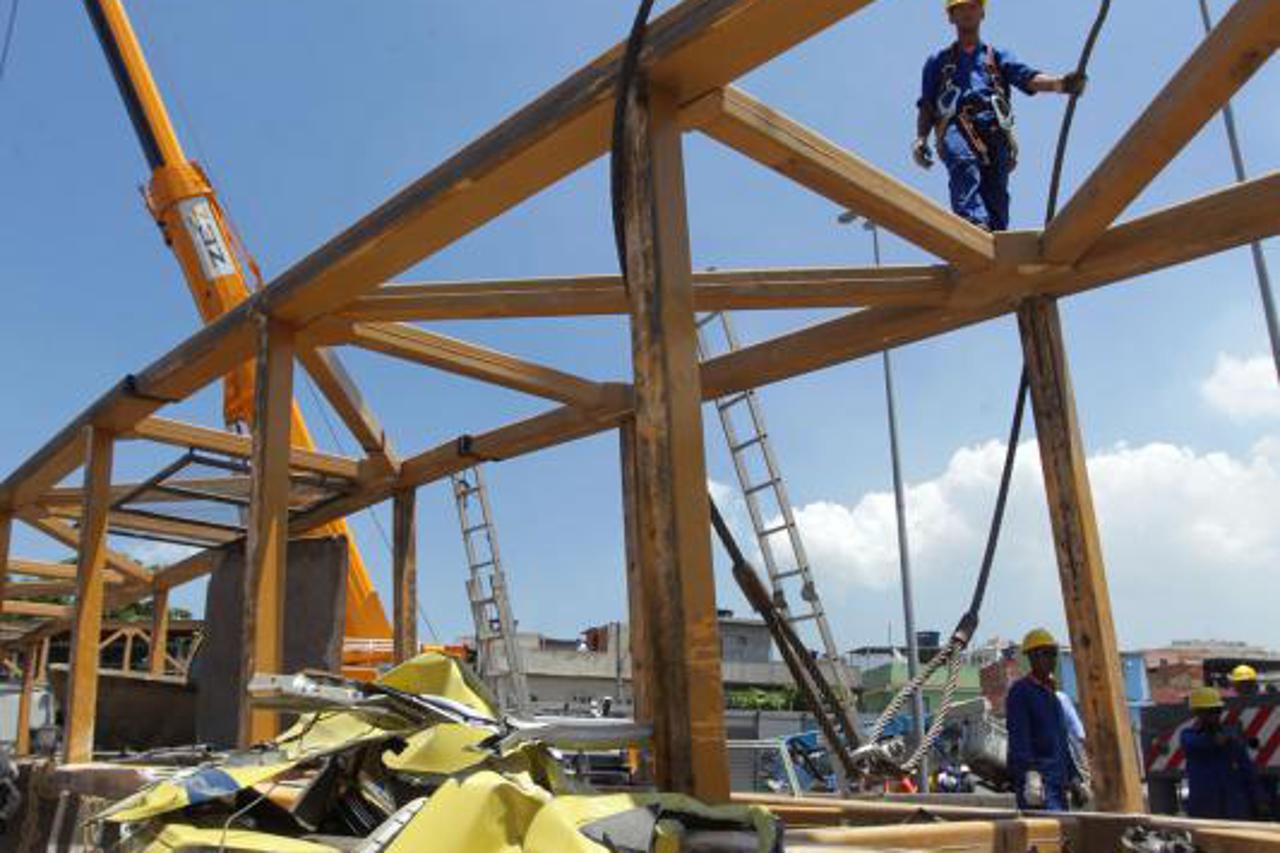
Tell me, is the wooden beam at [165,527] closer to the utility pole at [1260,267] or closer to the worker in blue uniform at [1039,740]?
the worker in blue uniform at [1039,740]

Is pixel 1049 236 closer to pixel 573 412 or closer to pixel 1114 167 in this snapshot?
pixel 1114 167

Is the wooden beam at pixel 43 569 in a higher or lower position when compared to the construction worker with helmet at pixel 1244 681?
higher

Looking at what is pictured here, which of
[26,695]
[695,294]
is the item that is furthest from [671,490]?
[26,695]

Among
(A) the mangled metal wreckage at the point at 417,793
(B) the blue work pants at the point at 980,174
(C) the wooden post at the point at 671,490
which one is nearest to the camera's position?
(A) the mangled metal wreckage at the point at 417,793

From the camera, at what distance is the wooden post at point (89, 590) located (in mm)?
7691

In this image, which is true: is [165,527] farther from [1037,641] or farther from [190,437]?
[1037,641]

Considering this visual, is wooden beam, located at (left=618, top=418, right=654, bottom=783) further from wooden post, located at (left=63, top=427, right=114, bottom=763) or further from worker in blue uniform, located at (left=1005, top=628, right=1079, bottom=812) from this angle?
wooden post, located at (left=63, top=427, right=114, bottom=763)

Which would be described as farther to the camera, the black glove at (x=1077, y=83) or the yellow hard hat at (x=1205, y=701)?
the yellow hard hat at (x=1205, y=701)

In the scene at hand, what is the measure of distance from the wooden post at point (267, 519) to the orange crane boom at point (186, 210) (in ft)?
19.2

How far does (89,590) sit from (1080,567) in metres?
6.26

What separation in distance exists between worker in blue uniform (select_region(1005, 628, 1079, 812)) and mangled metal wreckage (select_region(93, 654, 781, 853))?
3.25 m

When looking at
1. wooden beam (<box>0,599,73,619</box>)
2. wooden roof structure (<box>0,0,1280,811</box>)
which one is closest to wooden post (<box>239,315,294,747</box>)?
wooden roof structure (<box>0,0,1280,811</box>)

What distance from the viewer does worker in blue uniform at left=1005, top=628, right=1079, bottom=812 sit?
233 inches

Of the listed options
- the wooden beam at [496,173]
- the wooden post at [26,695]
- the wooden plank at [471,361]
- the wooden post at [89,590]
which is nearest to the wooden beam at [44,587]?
the wooden post at [26,695]
